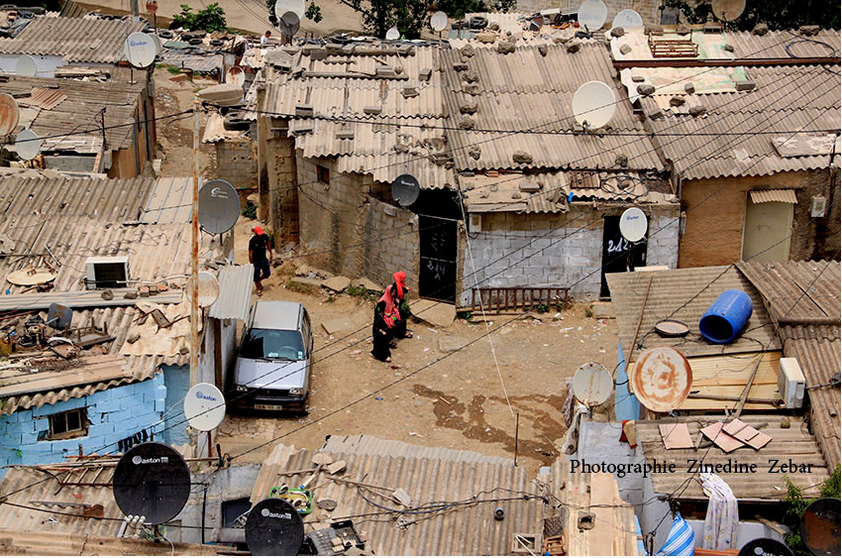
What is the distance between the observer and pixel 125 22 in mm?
34219

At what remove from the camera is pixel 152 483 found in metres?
10.7

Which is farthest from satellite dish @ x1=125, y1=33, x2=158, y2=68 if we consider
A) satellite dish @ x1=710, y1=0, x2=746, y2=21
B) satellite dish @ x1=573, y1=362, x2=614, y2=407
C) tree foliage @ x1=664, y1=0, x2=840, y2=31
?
satellite dish @ x1=573, y1=362, x2=614, y2=407

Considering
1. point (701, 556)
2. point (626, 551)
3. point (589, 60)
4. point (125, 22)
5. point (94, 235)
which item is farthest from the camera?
point (125, 22)

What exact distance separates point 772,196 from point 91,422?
1501cm

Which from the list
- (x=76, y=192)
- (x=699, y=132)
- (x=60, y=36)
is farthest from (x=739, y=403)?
(x=60, y=36)

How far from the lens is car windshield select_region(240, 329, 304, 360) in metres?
18.8

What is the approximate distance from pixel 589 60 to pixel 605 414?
1137 cm

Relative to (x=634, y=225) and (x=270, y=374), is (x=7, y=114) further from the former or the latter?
(x=634, y=225)

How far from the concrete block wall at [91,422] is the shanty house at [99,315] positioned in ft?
0.05

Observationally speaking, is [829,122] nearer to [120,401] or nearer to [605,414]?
[605,414]

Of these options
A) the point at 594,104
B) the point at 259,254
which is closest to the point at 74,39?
the point at 259,254

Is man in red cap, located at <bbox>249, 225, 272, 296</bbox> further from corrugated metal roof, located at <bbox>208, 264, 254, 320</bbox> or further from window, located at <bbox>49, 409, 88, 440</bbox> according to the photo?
window, located at <bbox>49, 409, 88, 440</bbox>

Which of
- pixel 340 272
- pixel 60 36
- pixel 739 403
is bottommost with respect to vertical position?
pixel 739 403

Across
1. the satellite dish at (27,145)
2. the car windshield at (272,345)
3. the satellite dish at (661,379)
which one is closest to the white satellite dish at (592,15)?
→ the car windshield at (272,345)
